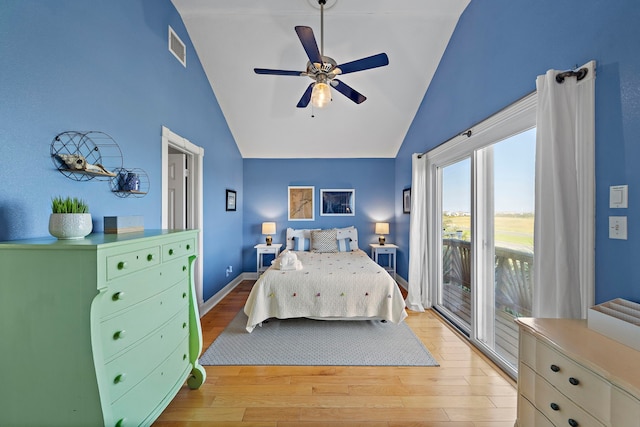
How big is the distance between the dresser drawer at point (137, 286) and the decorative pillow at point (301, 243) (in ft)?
10.3

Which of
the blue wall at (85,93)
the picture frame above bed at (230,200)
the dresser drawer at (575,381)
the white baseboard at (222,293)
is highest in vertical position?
the blue wall at (85,93)

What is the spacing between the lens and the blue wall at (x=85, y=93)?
1276 mm

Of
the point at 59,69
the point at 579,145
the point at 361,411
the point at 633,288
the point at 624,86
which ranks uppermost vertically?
the point at 59,69

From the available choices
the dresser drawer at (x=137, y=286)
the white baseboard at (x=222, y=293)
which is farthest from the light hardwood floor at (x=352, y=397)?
the white baseboard at (x=222, y=293)

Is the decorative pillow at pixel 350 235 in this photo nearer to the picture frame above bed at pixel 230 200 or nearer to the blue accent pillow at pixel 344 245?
the blue accent pillow at pixel 344 245

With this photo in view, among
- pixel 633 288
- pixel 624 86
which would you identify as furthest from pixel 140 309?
pixel 624 86

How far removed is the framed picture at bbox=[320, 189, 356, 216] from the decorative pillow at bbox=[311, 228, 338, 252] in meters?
0.56

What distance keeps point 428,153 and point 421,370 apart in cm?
256

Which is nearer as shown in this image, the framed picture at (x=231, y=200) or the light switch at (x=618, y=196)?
the light switch at (x=618, y=196)

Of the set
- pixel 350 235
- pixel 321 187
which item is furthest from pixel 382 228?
pixel 321 187

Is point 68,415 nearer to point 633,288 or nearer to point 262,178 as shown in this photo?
point 633,288

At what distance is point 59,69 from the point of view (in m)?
1.48

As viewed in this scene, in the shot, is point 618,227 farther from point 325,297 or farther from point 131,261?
point 131,261

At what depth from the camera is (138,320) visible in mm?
1358
